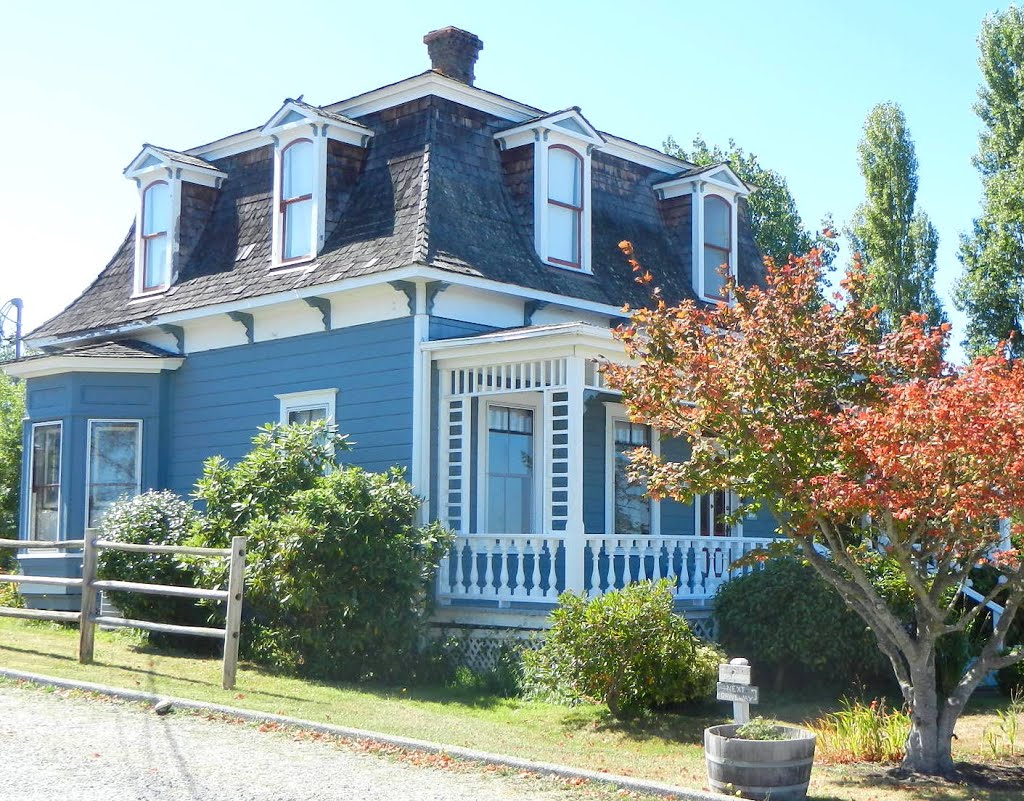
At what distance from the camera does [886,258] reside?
32.3 metres

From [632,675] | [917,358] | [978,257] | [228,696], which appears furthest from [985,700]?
[978,257]

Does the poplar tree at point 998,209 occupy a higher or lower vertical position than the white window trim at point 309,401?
higher

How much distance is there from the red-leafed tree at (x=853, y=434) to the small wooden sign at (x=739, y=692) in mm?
1367

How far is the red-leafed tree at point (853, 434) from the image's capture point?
8703mm

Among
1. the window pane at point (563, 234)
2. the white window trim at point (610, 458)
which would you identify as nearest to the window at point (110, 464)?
the window pane at point (563, 234)

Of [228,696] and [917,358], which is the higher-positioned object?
[917,358]

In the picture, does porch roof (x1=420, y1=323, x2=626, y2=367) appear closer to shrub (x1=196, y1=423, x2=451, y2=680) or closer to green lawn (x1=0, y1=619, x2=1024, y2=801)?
shrub (x1=196, y1=423, x2=451, y2=680)

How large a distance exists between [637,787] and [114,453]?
1186 centimetres

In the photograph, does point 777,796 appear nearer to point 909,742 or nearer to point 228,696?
point 909,742

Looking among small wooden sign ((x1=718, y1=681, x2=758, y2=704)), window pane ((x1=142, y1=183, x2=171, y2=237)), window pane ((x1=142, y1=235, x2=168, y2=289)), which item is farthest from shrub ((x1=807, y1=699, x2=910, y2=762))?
window pane ((x1=142, y1=183, x2=171, y2=237))

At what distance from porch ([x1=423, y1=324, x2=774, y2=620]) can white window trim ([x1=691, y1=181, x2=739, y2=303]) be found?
253cm

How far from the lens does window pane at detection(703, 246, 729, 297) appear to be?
19.2 m

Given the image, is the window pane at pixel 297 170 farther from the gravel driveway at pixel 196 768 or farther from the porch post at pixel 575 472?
the gravel driveway at pixel 196 768

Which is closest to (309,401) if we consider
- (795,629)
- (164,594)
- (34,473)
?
(164,594)
